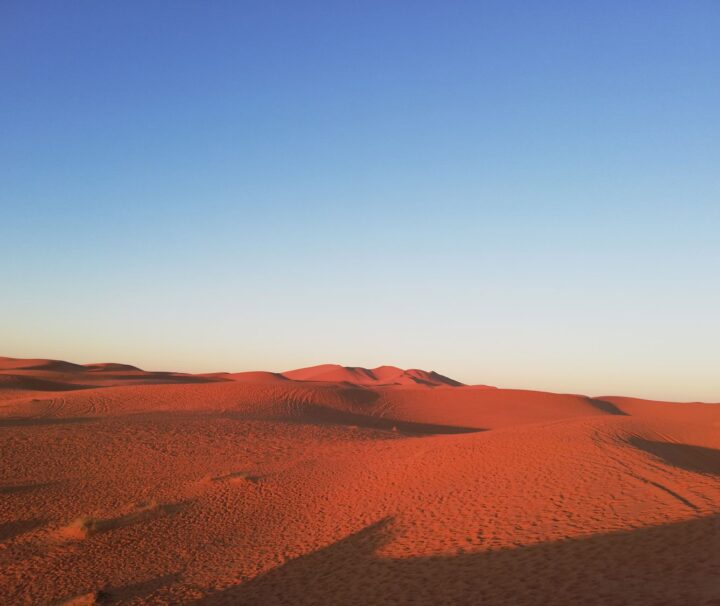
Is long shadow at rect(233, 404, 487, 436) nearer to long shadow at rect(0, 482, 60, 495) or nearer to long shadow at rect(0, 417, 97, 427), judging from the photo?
long shadow at rect(0, 417, 97, 427)

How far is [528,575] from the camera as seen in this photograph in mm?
9758

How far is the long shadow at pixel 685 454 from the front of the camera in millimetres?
17837

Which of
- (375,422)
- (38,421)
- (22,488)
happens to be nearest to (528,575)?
(22,488)

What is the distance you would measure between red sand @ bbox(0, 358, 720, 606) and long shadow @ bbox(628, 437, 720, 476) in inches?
4.3

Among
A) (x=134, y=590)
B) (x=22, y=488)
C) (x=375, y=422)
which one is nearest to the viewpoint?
(x=134, y=590)

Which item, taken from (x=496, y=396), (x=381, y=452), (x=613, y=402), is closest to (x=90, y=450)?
(x=381, y=452)

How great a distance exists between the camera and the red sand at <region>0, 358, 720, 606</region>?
10.1 metres

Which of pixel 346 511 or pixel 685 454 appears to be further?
pixel 685 454

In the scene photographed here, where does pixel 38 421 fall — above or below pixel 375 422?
below

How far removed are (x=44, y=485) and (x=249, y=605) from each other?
10290 mm

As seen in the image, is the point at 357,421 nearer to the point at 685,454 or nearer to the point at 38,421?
the point at 38,421

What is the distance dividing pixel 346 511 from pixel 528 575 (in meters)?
6.60

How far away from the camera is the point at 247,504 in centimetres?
1642

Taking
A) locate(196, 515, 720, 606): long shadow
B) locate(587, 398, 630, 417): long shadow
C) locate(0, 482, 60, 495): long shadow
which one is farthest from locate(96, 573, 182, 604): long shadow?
locate(587, 398, 630, 417): long shadow
